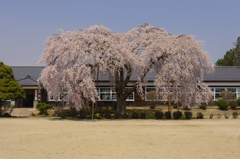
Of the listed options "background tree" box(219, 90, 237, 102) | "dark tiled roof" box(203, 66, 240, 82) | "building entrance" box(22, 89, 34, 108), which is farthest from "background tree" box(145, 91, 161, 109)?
"building entrance" box(22, 89, 34, 108)

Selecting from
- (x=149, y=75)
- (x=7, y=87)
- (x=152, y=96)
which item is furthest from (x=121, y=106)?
(x=149, y=75)

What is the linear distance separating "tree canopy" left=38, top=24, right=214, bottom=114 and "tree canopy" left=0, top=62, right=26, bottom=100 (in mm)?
3089

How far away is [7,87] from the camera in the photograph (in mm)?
23062

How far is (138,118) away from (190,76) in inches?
244

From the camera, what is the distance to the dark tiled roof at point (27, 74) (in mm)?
34647

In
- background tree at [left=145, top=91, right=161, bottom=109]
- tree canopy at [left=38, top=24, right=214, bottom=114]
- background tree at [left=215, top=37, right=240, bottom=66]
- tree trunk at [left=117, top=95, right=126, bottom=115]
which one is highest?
background tree at [left=215, top=37, right=240, bottom=66]

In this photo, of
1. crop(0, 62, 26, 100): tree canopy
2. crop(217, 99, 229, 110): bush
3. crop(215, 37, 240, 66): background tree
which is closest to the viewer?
crop(0, 62, 26, 100): tree canopy

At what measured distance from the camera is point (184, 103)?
75.2ft

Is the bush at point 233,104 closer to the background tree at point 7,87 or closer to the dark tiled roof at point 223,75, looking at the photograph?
the dark tiled roof at point 223,75

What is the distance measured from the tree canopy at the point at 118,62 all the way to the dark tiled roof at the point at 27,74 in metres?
13.8

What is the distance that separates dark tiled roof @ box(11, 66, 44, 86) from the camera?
114 ft

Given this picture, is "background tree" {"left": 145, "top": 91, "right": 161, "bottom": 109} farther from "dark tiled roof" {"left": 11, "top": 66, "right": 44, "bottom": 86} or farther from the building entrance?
the building entrance
